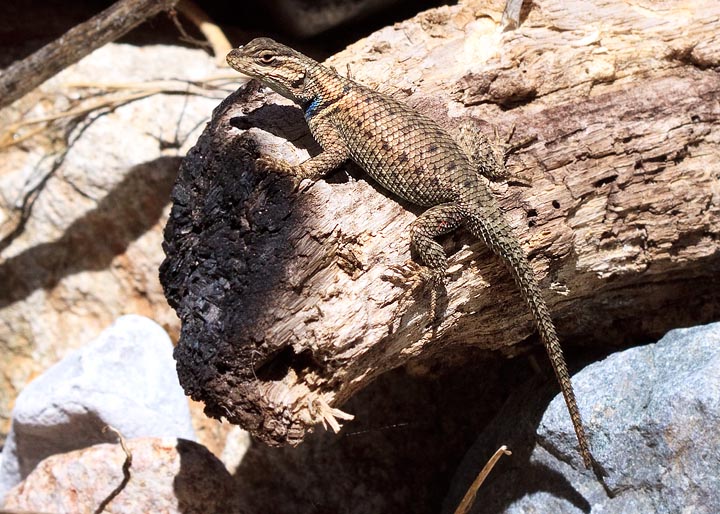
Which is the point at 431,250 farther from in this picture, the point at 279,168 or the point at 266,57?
the point at 266,57

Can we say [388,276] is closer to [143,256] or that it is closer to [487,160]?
[487,160]

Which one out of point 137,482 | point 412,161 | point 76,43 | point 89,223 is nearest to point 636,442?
point 412,161

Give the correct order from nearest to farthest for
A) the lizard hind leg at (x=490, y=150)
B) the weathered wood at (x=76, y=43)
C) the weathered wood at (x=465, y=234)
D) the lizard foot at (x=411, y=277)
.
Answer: the weathered wood at (x=465, y=234), the lizard foot at (x=411, y=277), the lizard hind leg at (x=490, y=150), the weathered wood at (x=76, y=43)

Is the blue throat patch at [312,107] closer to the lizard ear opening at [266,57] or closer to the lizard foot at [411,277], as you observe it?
the lizard ear opening at [266,57]

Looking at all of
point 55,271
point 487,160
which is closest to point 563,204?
point 487,160

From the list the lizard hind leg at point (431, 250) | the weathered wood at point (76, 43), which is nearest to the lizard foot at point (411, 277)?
the lizard hind leg at point (431, 250)

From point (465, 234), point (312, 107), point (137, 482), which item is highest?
point (312, 107)

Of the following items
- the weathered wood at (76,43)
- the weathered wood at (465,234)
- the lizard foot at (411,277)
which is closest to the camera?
the weathered wood at (465,234)
